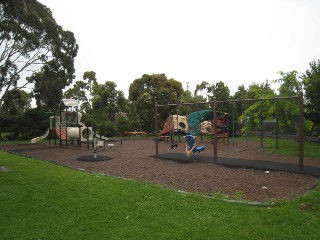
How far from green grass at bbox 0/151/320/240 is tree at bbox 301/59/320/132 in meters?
12.6

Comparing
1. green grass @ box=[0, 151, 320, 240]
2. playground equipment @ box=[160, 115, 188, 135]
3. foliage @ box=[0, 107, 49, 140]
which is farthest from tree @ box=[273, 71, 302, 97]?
Answer: foliage @ box=[0, 107, 49, 140]

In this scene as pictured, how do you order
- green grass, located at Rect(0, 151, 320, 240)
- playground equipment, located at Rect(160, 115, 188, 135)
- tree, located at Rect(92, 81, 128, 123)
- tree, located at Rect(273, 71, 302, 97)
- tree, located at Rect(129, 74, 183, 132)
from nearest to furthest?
green grass, located at Rect(0, 151, 320, 240) < tree, located at Rect(273, 71, 302, 97) < playground equipment, located at Rect(160, 115, 188, 135) < tree, located at Rect(129, 74, 183, 132) < tree, located at Rect(92, 81, 128, 123)

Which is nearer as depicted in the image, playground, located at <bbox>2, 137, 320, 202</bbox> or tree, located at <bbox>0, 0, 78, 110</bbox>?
playground, located at <bbox>2, 137, 320, 202</bbox>

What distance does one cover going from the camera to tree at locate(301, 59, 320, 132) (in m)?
16.9

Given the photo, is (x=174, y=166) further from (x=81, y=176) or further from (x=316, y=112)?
(x=316, y=112)

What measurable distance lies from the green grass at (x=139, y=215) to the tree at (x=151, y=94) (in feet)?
71.1

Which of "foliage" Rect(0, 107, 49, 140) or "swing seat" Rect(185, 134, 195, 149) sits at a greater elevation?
"foliage" Rect(0, 107, 49, 140)

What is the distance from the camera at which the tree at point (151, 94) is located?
27.7 meters

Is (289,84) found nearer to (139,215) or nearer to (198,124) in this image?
(198,124)

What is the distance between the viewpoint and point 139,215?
14.7ft

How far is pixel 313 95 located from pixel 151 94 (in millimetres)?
14863

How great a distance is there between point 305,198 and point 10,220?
16.6 ft

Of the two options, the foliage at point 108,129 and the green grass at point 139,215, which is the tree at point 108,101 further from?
the green grass at point 139,215

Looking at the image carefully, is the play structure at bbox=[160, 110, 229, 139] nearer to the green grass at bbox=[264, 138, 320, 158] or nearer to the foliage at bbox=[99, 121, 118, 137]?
the green grass at bbox=[264, 138, 320, 158]
